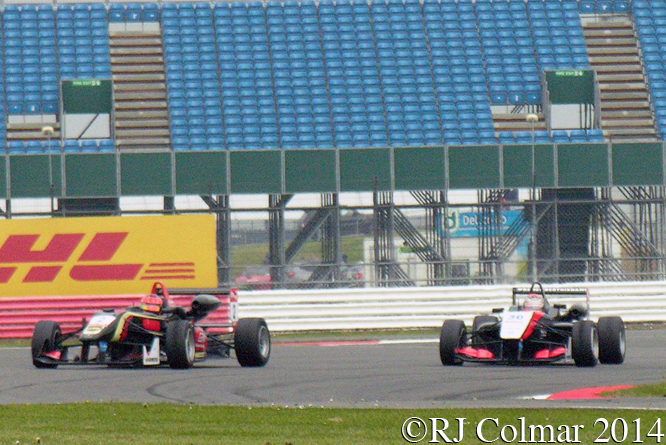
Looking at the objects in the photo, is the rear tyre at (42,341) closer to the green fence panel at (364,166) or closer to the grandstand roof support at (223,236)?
the grandstand roof support at (223,236)

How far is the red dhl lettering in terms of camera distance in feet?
71.2

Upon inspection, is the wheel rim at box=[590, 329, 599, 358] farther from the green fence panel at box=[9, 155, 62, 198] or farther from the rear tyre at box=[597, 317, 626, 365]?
the green fence panel at box=[9, 155, 62, 198]

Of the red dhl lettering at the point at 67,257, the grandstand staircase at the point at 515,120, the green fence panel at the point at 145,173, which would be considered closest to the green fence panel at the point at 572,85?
the grandstand staircase at the point at 515,120

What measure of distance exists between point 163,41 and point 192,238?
579 inches

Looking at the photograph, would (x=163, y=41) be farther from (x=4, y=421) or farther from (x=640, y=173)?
(x=4, y=421)

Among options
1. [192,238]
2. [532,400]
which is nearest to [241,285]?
[192,238]

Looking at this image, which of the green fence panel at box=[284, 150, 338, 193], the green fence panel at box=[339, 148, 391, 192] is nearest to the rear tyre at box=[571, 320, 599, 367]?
the green fence panel at box=[339, 148, 391, 192]

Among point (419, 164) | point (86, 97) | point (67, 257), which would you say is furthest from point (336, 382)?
point (86, 97)

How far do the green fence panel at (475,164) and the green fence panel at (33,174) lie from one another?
9142 millimetres

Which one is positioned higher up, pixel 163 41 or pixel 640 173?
pixel 163 41

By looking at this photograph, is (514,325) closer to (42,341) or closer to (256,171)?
(42,341)

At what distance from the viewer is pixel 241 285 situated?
2308 centimetres

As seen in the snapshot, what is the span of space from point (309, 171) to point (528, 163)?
16.8 feet

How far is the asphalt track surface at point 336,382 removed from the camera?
11398 mm
